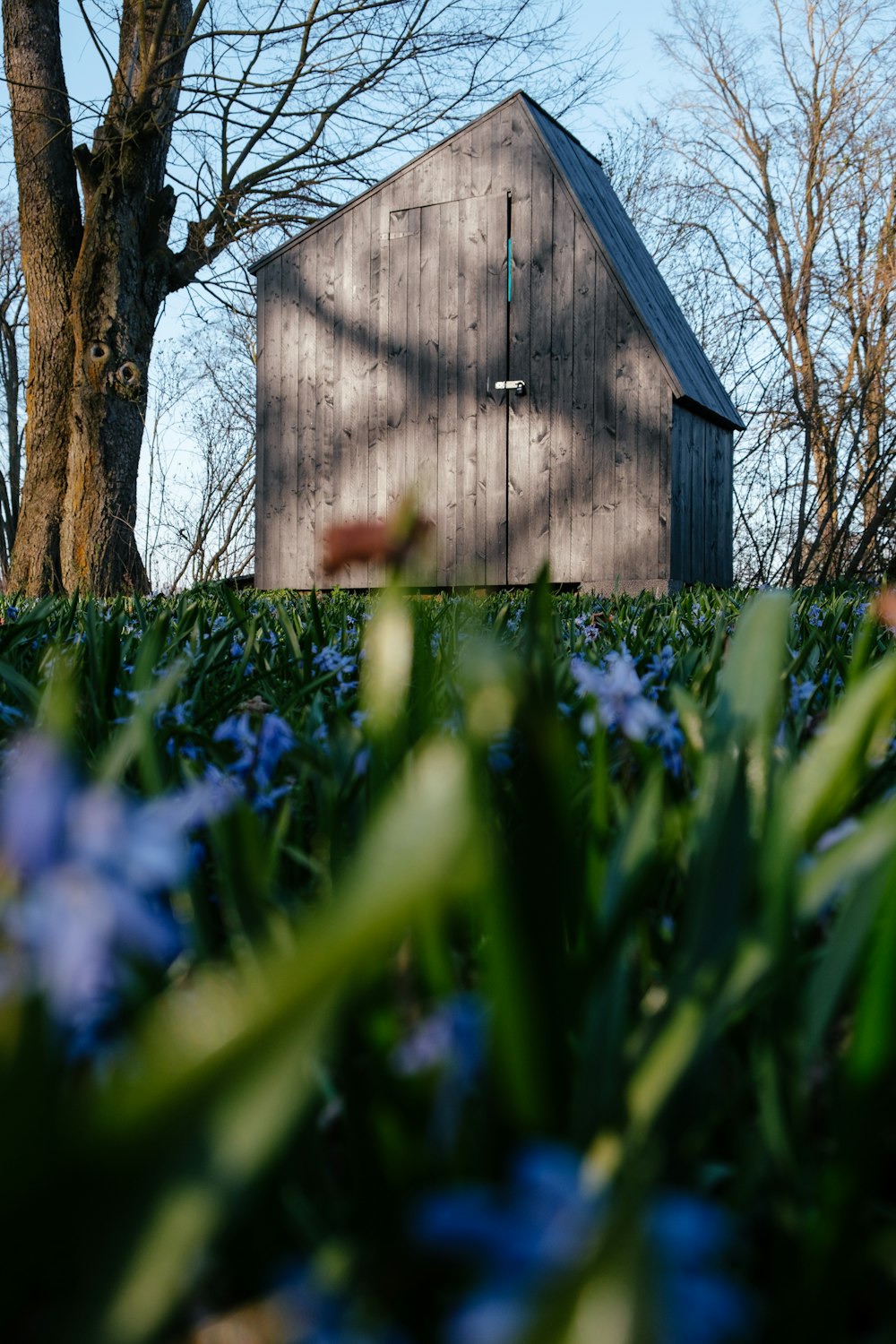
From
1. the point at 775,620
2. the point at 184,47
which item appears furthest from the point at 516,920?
the point at 184,47

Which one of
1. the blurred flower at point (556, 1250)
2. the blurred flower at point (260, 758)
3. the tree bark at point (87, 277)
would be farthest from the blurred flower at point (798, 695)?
the tree bark at point (87, 277)

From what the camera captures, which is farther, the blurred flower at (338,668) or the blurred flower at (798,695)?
the blurred flower at (338,668)

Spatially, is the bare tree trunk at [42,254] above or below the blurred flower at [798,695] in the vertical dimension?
above

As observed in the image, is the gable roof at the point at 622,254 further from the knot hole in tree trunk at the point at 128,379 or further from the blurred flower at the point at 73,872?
the blurred flower at the point at 73,872

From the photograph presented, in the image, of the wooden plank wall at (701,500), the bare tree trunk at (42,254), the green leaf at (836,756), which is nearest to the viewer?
the green leaf at (836,756)

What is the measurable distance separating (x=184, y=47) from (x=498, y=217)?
139 inches

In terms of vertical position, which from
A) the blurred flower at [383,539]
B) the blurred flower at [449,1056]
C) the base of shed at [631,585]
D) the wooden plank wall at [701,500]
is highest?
the wooden plank wall at [701,500]

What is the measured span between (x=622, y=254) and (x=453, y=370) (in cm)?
217

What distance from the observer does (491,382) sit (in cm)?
1059

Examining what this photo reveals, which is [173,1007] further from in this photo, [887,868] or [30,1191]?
[887,868]

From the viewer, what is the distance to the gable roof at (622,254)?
10.1m

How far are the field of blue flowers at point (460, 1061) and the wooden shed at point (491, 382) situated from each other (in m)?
8.98

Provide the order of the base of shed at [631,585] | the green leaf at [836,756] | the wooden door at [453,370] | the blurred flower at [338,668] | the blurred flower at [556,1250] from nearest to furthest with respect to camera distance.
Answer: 1. the blurred flower at [556,1250]
2. the green leaf at [836,756]
3. the blurred flower at [338,668]
4. the base of shed at [631,585]
5. the wooden door at [453,370]

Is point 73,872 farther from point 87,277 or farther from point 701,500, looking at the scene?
point 87,277
